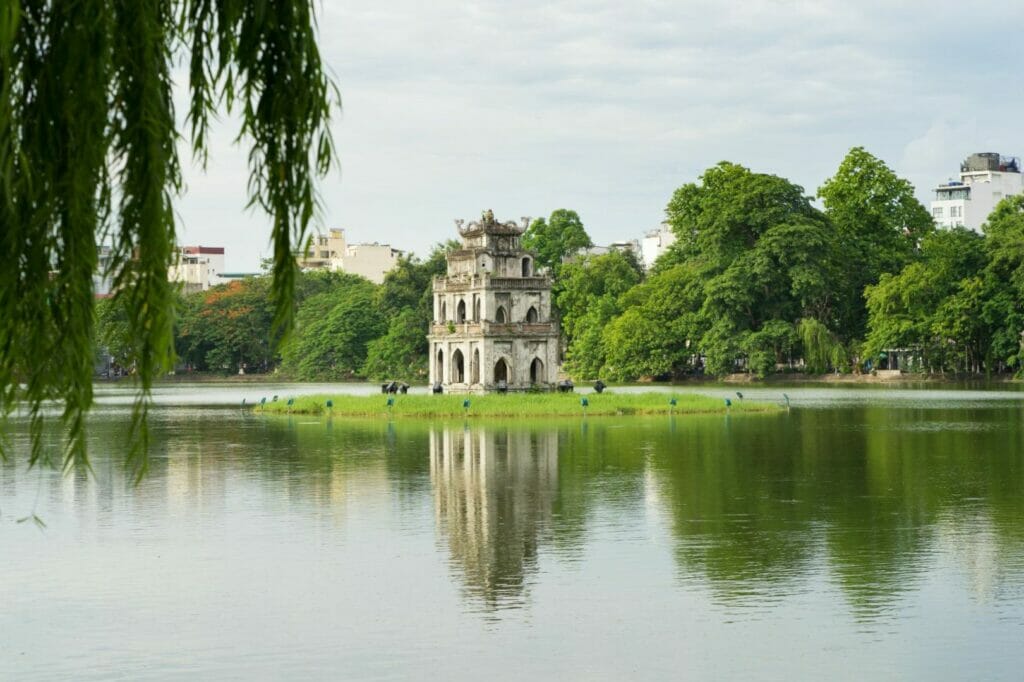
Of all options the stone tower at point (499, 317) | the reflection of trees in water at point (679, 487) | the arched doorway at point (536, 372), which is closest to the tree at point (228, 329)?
the stone tower at point (499, 317)

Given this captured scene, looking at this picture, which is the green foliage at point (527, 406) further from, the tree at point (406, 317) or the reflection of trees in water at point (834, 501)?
the tree at point (406, 317)

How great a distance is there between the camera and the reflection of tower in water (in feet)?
67.8

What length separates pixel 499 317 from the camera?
6444 cm

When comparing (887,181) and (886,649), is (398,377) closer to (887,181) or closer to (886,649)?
(887,181)

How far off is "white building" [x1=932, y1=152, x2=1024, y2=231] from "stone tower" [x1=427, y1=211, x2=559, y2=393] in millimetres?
94593

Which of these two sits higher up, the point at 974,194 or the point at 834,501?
the point at 974,194

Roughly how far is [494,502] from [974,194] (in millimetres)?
133046

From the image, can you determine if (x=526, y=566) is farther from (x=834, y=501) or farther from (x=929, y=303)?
(x=929, y=303)

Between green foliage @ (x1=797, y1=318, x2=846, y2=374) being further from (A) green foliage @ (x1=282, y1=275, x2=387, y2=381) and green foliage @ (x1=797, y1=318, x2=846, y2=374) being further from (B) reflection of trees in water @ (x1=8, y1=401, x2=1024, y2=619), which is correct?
(A) green foliage @ (x1=282, y1=275, x2=387, y2=381)

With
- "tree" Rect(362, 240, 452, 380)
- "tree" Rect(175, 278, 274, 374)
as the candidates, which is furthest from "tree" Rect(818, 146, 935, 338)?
"tree" Rect(175, 278, 274, 374)

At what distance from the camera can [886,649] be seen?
15.5 m

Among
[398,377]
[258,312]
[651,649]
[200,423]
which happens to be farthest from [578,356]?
[651,649]

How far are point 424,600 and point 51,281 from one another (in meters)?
12.8

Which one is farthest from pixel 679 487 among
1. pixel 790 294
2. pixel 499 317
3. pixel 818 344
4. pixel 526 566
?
pixel 790 294
